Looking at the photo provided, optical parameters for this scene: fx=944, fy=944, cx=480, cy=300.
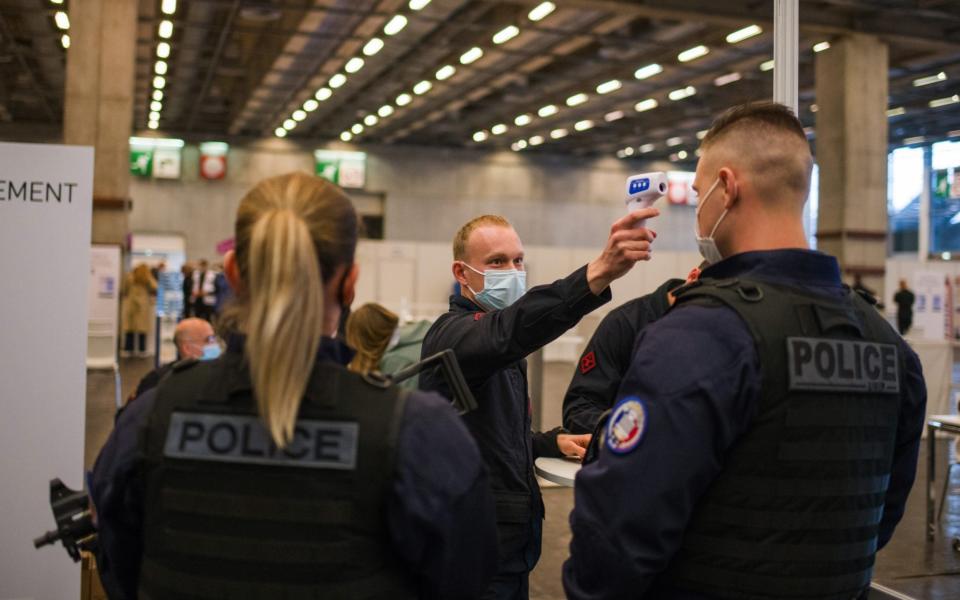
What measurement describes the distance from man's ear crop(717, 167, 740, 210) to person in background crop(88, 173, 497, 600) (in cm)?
71

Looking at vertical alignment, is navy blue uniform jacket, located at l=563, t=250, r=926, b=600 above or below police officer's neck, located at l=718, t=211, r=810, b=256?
below

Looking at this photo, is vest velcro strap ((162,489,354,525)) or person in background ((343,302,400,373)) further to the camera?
person in background ((343,302,400,373))

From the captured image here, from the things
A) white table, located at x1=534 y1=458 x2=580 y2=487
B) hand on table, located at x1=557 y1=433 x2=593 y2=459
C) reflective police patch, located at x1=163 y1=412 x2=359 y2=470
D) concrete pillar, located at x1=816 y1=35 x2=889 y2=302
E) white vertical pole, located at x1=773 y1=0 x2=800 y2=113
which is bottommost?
white table, located at x1=534 y1=458 x2=580 y2=487

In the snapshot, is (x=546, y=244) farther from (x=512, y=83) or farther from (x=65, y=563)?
(x=65, y=563)

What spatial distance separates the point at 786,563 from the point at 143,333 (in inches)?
683

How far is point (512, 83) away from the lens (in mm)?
21875

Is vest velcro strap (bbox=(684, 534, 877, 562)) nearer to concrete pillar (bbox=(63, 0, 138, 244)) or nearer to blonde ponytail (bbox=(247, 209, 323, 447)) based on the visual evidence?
blonde ponytail (bbox=(247, 209, 323, 447))

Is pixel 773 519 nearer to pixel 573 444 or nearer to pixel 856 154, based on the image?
pixel 573 444

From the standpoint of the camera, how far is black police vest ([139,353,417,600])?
142 centimetres

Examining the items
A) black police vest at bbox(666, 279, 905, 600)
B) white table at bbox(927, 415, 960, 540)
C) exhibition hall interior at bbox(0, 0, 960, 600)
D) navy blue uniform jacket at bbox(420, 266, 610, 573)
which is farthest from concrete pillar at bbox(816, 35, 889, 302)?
black police vest at bbox(666, 279, 905, 600)

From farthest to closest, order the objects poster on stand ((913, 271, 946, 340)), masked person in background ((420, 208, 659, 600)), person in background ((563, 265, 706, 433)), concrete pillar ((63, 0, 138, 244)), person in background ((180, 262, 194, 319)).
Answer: person in background ((180, 262, 194, 319)) < poster on stand ((913, 271, 946, 340)) < concrete pillar ((63, 0, 138, 244)) < person in background ((563, 265, 706, 433)) < masked person in background ((420, 208, 659, 600))

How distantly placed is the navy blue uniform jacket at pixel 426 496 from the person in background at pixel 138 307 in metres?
15.9

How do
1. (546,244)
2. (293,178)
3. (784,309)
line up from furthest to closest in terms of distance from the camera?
1. (546,244)
2. (784,309)
3. (293,178)

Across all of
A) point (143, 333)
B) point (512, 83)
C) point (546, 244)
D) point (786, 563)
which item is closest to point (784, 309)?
point (786, 563)
